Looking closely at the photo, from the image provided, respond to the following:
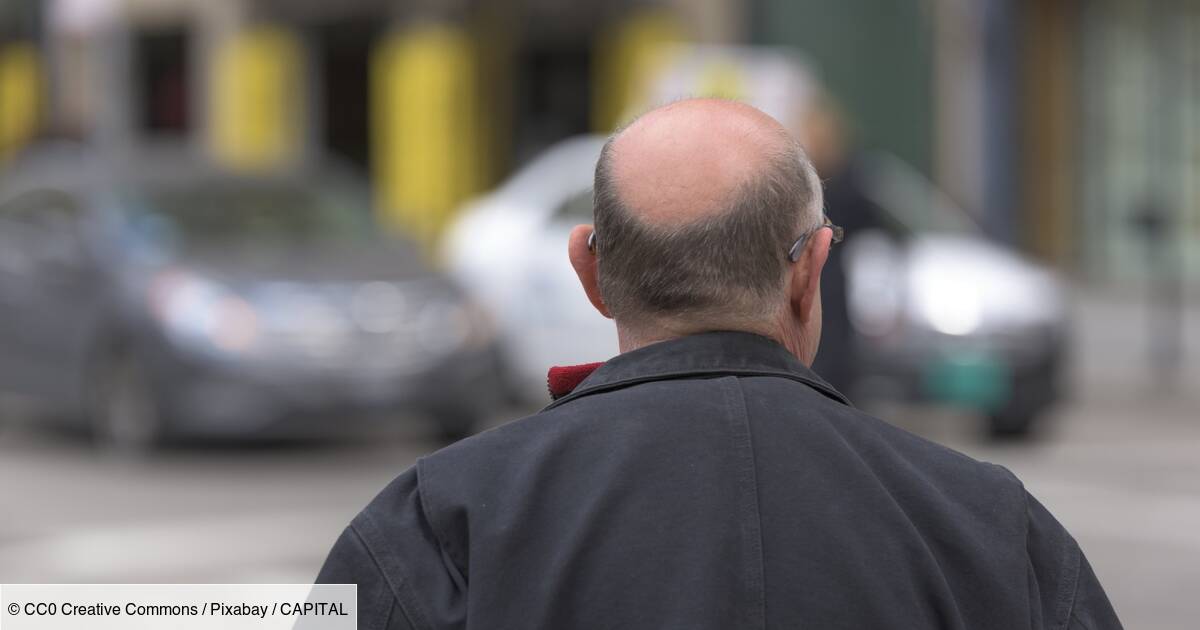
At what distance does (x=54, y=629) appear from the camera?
2.16 meters

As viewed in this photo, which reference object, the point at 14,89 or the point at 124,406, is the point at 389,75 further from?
the point at 124,406

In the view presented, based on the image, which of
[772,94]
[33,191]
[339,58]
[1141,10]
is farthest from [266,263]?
[339,58]

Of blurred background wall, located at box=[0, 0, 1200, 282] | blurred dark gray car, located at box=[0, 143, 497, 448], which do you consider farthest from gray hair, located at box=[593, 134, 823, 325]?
blurred background wall, located at box=[0, 0, 1200, 282]

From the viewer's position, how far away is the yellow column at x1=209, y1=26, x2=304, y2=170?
27.7 meters

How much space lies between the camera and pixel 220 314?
1057 cm

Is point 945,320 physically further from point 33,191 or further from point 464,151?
point 464,151

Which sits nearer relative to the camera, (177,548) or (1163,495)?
(177,548)

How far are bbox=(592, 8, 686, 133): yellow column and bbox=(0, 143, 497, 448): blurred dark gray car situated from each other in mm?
11534

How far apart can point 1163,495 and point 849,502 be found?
26.7ft

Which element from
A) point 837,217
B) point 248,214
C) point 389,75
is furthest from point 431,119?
point 837,217

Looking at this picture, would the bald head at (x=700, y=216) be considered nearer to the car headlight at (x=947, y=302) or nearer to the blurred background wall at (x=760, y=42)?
the car headlight at (x=947, y=302)

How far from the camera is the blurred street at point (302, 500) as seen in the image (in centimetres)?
759

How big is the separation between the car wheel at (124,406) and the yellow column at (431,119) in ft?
45.4

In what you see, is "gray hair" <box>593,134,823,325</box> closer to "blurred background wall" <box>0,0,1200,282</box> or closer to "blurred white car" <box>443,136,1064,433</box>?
"blurred white car" <box>443,136,1064,433</box>
